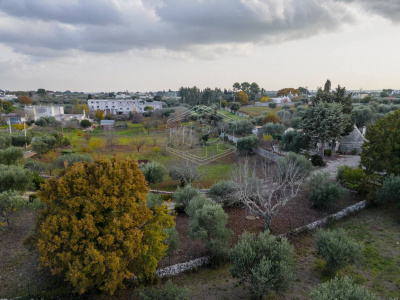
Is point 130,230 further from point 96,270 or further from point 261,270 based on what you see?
point 261,270

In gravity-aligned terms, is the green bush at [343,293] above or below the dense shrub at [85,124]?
below

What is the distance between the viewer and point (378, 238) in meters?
14.0

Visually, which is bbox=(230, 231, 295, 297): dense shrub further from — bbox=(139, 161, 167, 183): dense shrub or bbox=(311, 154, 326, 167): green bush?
bbox=(311, 154, 326, 167): green bush

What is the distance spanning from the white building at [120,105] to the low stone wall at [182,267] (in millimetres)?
73510

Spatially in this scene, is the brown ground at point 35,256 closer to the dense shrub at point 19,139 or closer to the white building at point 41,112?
the dense shrub at point 19,139

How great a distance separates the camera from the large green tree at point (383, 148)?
17.9 m

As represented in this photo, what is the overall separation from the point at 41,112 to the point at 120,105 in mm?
26381

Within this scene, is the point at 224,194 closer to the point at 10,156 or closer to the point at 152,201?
the point at 152,201

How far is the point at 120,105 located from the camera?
3469 inches

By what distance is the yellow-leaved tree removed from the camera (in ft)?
26.3

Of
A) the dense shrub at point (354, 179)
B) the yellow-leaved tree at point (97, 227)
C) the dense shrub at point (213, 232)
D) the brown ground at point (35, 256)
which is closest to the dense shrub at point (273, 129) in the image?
the dense shrub at point (354, 179)

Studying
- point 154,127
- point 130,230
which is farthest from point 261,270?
point 154,127

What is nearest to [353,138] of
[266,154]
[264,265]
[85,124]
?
[266,154]

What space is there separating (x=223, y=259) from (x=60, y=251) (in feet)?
22.5
